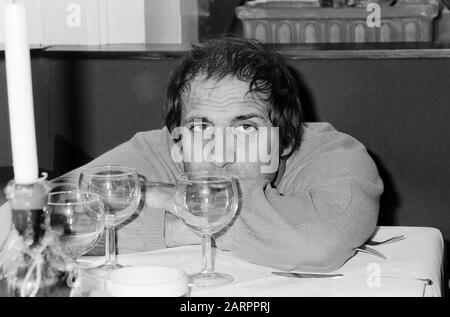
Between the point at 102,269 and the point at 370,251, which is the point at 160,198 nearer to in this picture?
the point at 102,269

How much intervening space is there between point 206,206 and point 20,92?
38 cm

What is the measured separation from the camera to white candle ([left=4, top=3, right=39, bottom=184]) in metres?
0.81

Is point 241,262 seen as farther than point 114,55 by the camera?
No

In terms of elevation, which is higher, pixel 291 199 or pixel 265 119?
pixel 265 119

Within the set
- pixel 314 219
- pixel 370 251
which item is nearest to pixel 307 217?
pixel 314 219

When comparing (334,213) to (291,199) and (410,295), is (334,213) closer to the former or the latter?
(291,199)

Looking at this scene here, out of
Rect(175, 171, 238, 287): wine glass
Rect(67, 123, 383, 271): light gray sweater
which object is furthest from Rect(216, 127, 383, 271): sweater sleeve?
Rect(175, 171, 238, 287): wine glass

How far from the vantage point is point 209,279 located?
1.11 meters

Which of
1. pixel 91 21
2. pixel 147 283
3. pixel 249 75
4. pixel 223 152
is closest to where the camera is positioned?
pixel 147 283

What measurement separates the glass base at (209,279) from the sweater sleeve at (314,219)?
0.31 feet

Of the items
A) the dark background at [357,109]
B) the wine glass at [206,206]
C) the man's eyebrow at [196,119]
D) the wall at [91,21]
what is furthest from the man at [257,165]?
the wall at [91,21]

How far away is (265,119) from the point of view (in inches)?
59.9
